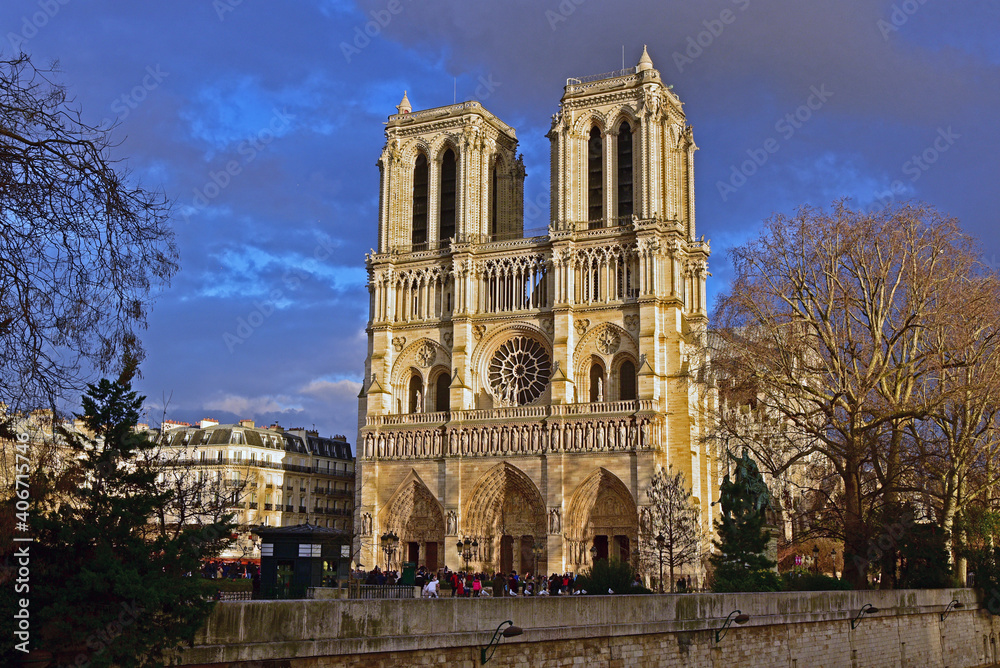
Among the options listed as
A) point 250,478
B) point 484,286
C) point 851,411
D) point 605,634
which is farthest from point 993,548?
point 250,478

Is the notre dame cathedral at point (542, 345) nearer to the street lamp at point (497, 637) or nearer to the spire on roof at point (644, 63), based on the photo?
the spire on roof at point (644, 63)

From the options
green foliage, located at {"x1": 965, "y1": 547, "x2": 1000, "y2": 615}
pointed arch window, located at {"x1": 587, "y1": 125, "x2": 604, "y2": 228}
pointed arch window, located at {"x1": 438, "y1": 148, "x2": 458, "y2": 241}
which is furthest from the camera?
pointed arch window, located at {"x1": 438, "y1": 148, "x2": 458, "y2": 241}

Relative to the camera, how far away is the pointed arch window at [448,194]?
49906 millimetres

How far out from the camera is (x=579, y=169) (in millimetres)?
46312

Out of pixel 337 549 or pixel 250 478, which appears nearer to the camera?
pixel 337 549

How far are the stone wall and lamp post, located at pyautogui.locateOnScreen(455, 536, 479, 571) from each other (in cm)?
2108

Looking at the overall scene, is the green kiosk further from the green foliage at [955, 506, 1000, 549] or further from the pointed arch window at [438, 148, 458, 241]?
the pointed arch window at [438, 148, 458, 241]

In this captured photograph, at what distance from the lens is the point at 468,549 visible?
143 feet

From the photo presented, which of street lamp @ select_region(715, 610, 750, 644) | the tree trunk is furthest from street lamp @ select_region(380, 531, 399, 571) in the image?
street lamp @ select_region(715, 610, 750, 644)

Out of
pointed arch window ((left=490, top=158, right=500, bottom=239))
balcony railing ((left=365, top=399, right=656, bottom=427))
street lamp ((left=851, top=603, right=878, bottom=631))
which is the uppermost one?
pointed arch window ((left=490, top=158, right=500, bottom=239))

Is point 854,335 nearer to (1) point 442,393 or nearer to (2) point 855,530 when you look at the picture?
(2) point 855,530

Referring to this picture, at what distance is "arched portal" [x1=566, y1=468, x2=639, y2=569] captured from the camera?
41.9 metres

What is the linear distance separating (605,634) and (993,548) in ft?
60.5

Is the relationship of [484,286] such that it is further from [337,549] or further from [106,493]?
[106,493]
